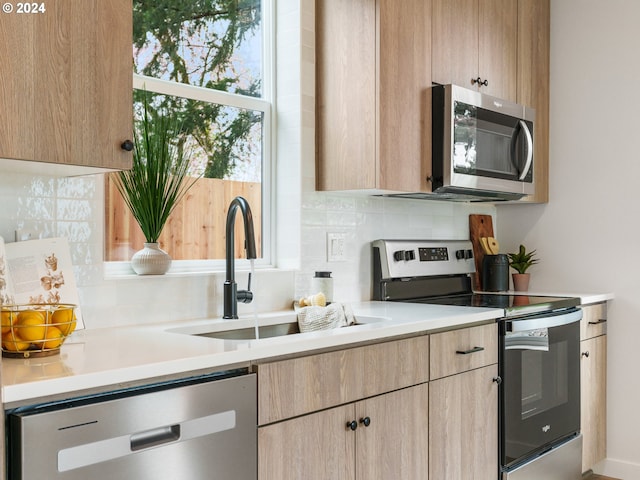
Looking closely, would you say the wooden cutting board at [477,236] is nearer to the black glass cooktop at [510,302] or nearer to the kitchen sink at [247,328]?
the black glass cooktop at [510,302]

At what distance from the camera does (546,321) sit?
2803mm

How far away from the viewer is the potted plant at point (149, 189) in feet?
7.11

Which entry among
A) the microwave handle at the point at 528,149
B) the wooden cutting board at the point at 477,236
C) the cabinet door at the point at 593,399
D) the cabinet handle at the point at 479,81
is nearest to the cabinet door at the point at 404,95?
the cabinet handle at the point at 479,81

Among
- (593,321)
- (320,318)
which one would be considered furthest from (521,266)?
(320,318)

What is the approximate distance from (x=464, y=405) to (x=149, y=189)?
1333 mm

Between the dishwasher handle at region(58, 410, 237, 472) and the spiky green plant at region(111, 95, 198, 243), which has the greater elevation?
the spiky green plant at region(111, 95, 198, 243)

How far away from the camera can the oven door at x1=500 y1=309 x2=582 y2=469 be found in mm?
2631

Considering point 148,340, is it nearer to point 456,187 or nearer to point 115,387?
point 115,387

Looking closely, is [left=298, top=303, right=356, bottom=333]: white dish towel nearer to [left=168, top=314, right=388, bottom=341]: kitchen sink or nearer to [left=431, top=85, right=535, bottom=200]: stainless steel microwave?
[left=168, top=314, right=388, bottom=341]: kitchen sink

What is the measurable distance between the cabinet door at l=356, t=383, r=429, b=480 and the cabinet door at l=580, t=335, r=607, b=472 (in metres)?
1.25

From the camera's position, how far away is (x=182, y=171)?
94.0 inches

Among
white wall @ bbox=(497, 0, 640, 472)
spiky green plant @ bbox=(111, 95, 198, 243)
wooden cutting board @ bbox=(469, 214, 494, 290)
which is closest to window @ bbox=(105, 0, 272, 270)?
spiky green plant @ bbox=(111, 95, 198, 243)

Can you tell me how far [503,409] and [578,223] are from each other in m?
1.32

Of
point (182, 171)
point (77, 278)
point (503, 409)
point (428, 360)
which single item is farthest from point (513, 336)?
point (77, 278)
